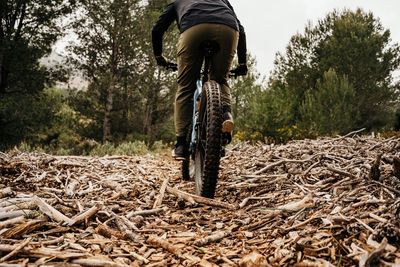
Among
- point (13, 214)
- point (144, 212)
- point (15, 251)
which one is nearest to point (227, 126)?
point (144, 212)

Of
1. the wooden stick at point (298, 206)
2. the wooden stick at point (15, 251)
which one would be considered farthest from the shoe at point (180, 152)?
Answer: the wooden stick at point (15, 251)

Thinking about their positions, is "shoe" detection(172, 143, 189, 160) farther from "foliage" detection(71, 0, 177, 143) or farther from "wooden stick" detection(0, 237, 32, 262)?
"foliage" detection(71, 0, 177, 143)

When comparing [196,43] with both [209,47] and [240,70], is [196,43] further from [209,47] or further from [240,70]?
[240,70]

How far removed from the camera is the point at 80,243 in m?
1.88

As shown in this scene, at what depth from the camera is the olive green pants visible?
10.5 feet

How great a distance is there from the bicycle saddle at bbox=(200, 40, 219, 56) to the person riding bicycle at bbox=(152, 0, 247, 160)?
3 centimetres

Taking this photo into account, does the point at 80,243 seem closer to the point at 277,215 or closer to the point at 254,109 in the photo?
the point at 277,215

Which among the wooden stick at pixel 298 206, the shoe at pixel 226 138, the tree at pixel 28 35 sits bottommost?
the wooden stick at pixel 298 206

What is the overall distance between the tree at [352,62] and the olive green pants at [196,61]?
20221 mm

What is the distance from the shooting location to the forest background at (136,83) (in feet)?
50.2

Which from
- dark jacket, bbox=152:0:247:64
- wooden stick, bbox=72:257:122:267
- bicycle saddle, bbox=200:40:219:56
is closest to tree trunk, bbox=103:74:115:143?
dark jacket, bbox=152:0:247:64

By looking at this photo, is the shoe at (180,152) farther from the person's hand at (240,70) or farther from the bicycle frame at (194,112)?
the person's hand at (240,70)

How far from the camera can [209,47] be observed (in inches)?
131

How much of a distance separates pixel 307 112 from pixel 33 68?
12862mm
